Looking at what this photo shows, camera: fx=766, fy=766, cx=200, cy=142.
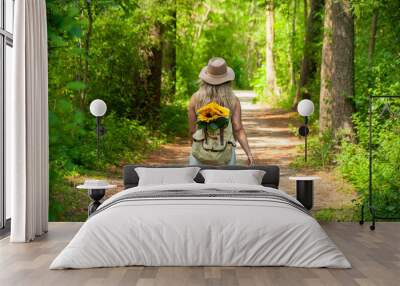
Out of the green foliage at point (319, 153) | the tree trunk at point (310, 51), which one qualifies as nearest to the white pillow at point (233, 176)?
the green foliage at point (319, 153)

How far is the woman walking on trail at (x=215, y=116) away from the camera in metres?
6.14

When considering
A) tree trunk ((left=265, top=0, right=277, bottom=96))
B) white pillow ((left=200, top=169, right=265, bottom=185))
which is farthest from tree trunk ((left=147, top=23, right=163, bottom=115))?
white pillow ((left=200, top=169, right=265, bottom=185))

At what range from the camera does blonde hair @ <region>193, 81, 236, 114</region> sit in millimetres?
6129

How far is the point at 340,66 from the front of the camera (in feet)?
31.4

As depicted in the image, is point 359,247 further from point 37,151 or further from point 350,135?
point 350,135

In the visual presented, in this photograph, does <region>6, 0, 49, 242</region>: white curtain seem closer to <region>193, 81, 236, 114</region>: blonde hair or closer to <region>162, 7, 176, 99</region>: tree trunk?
<region>193, 81, 236, 114</region>: blonde hair

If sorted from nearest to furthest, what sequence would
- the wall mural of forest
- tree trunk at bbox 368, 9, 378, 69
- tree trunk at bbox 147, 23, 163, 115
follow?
1. the wall mural of forest
2. tree trunk at bbox 368, 9, 378, 69
3. tree trunk at bbox 147, 23, 163, 115

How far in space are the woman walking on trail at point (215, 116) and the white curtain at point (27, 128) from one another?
1258mm

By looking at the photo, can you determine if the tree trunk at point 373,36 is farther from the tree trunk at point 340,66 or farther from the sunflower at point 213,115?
the sunflower at point 213,115

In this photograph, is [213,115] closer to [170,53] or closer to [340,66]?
[340,66]

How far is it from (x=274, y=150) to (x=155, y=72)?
2.40 m

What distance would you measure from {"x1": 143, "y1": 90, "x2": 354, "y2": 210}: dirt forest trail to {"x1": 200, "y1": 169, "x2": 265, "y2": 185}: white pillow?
226 cm

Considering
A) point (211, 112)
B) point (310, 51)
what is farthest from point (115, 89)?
point (211, 112)

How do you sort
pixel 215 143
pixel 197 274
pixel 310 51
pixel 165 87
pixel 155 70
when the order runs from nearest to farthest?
pixel 197 274, pixel 215 143, pixel 155 70, pixel 165 87, pixel 310 51
